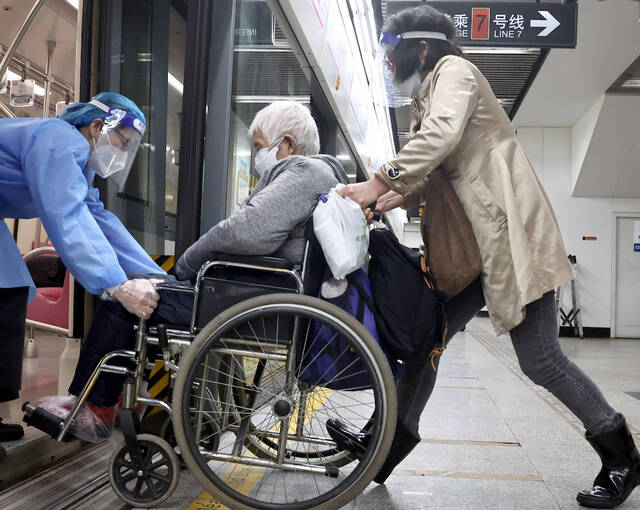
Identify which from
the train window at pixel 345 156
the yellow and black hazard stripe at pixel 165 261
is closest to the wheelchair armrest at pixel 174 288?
the yellow and black hazard stripe at pixel 165 261

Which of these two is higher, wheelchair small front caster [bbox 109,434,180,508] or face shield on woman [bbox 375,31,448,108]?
face shield on woman [bbox 375,31,448,108]

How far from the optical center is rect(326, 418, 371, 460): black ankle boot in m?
1.81

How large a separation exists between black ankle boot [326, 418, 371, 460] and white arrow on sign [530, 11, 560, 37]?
4189 millimetres

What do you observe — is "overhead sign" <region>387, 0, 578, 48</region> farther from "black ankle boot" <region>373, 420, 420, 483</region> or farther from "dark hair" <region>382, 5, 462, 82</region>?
"black ankle boot" <region>373, 420, 420, 483</region>

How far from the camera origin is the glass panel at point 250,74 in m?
3.28

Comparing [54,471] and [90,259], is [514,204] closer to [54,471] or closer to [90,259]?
[90,259]

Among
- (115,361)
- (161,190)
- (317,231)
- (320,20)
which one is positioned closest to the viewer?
(317,231)

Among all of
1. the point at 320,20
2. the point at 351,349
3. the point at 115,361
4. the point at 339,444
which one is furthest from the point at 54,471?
the point at 320,20

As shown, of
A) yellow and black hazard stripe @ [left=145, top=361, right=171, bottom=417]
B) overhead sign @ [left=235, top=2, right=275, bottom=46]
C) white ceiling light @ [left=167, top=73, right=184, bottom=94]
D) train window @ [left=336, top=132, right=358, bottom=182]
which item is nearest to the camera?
yellow and black hazard stripe @ [left=145, top=361, right=171, bottom=417]

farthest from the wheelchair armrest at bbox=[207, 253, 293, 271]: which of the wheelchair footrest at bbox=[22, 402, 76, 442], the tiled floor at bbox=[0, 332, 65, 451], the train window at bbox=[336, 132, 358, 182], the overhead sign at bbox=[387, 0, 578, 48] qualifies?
the train window at bbox=[336, 132, 358, 182]

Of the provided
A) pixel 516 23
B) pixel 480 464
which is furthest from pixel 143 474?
pixel 516 23

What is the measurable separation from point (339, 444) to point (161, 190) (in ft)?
6.11

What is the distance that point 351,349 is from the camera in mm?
1612

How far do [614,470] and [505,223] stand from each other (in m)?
0.81
